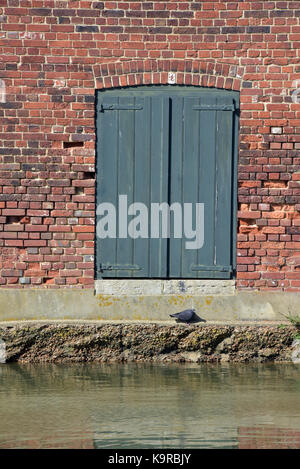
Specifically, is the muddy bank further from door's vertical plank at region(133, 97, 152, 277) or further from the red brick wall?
door's vertical plank at region(133, 97, 152, 277)

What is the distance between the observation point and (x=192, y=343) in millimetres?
7797

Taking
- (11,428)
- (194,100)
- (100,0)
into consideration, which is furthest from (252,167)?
(11,428)

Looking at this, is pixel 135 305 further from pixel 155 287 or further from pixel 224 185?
pixel 224 185

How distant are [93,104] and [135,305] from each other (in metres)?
2.14

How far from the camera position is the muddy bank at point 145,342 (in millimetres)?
7742

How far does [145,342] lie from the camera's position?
777 cm

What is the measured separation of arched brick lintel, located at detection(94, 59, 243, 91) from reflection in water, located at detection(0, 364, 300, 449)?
2905 millimetres

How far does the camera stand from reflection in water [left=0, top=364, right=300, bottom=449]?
5281 mm

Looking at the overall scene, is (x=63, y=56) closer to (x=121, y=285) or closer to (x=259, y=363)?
(x=121, y=285)

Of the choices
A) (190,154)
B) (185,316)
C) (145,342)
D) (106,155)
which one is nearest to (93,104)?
(106,155)

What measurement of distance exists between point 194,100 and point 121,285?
82.2 inches

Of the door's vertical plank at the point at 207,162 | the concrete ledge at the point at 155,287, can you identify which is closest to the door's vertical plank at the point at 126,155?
the concrete ledge at the point at 155,287

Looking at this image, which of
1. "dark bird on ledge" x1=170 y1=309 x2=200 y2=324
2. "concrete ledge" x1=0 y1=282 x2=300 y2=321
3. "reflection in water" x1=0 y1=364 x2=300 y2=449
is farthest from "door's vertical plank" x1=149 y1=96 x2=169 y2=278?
"reflection in water" x1=0 y1=364 x2=300 y2=449

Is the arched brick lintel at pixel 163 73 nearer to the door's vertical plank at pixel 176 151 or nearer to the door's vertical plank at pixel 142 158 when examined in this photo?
the door's vertical plank at pixel 176 151
